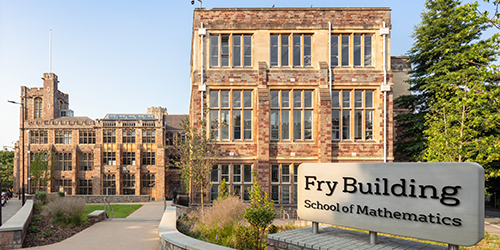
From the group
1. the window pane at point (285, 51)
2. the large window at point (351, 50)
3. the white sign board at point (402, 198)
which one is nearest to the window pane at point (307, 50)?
the window pane at point (285, 51)

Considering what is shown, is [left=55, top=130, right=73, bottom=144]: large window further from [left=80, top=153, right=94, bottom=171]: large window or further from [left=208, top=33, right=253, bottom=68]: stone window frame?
[left=208, top=33, right=253, bottom=68]: stone window frame

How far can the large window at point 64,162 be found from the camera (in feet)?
130

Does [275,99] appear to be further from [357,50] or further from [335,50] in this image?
[357,50]

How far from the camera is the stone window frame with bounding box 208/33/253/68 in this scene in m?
16.6

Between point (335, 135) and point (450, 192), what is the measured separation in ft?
38.0

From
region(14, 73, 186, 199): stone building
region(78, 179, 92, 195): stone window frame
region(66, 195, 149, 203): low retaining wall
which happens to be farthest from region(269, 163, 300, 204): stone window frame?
region(78, 179, 92, 195): stone window frame

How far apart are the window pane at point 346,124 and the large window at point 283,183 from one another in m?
3.54

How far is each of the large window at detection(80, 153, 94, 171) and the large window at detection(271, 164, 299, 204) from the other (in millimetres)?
33504

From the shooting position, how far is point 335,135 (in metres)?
16.5

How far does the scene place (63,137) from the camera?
4044 cm

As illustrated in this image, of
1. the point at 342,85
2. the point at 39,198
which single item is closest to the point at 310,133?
the point at 342,85

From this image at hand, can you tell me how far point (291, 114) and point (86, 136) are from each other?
3546cm

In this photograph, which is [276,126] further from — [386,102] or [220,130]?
[386,102]

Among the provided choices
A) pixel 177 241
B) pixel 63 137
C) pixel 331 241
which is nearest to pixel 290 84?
pixel 331 241
